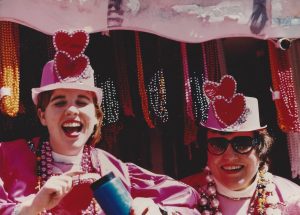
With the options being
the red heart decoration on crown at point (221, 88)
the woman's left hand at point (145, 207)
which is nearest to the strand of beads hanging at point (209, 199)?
the red heart decoration on crown at point (221, 88)

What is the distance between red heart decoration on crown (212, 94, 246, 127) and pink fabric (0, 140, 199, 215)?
1.51 feet

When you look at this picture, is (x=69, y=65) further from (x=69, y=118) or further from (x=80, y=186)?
(x=80, y=186)

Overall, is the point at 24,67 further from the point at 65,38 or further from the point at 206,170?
the point at 206,170

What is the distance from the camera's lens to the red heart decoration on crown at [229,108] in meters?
3.27

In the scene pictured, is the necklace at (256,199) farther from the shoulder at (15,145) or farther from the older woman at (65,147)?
the shoulder at (15,145)

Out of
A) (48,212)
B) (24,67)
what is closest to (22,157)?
(48,212)

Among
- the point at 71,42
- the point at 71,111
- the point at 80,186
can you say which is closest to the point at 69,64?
the point at 71,42

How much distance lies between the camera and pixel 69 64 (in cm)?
284

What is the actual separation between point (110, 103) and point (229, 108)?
758mm

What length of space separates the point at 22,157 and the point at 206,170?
1.13m

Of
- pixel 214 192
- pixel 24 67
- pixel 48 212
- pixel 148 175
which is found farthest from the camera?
pixel 24 67

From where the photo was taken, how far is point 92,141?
123 inches

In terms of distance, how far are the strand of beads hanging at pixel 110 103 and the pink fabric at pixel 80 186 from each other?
49 centimetres

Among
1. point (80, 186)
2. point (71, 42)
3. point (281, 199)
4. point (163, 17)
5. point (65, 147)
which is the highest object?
point (163, 17)
